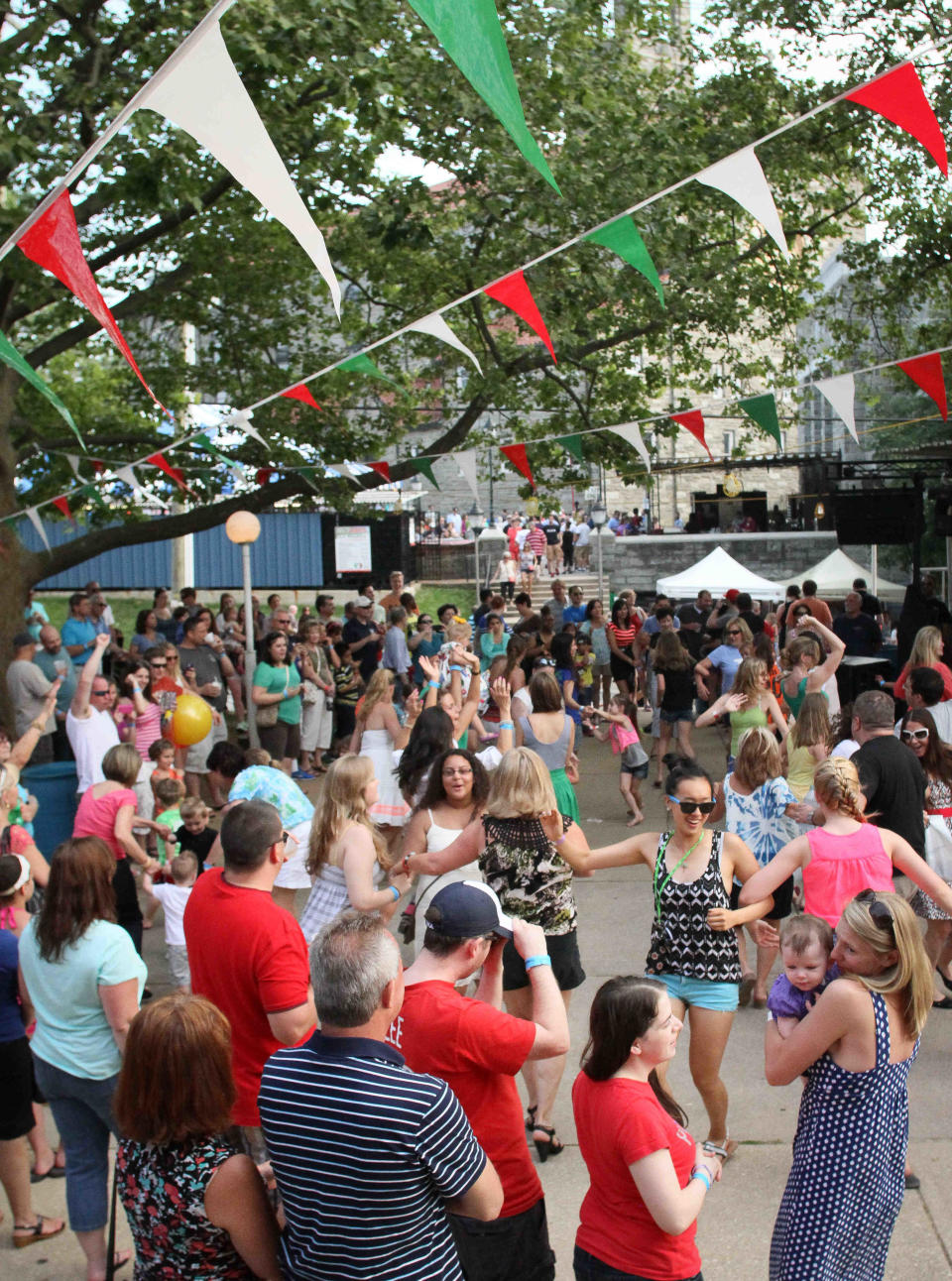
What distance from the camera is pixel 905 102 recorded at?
15.4ft

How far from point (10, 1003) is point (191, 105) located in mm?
2883

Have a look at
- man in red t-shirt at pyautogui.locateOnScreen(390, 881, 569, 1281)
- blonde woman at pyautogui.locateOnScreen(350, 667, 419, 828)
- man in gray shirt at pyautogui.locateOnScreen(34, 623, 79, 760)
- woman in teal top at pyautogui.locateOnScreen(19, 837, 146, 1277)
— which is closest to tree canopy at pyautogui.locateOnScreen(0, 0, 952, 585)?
man in gray shirt at pyautogui.locateOnScreen(34, 623, 79, 760)

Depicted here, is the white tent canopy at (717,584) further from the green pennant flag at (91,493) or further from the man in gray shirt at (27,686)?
the man in gray shirt at (27,686)

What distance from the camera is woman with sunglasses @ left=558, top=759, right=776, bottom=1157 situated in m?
4.15

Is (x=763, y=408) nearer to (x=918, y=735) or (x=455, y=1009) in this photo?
(x=918, y=735)

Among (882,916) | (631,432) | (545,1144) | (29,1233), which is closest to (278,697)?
→ (631,432)

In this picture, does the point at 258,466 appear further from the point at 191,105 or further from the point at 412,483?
the point at 412,483

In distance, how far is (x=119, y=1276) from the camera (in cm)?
392

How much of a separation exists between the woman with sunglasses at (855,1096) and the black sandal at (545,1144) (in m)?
1.62

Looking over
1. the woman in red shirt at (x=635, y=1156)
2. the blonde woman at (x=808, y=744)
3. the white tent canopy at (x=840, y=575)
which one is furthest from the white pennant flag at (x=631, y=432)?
the white tent canopy at (x=840, y=575)

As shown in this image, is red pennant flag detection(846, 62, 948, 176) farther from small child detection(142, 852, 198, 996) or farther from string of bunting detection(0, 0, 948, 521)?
small child detection(142, 852, 198, 996)

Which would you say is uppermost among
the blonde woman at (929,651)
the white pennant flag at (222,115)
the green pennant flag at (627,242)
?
the green pennant flag at (627,242)

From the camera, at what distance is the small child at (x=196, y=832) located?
18.6ft

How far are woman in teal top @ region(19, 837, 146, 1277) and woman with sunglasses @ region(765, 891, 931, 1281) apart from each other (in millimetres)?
2001
